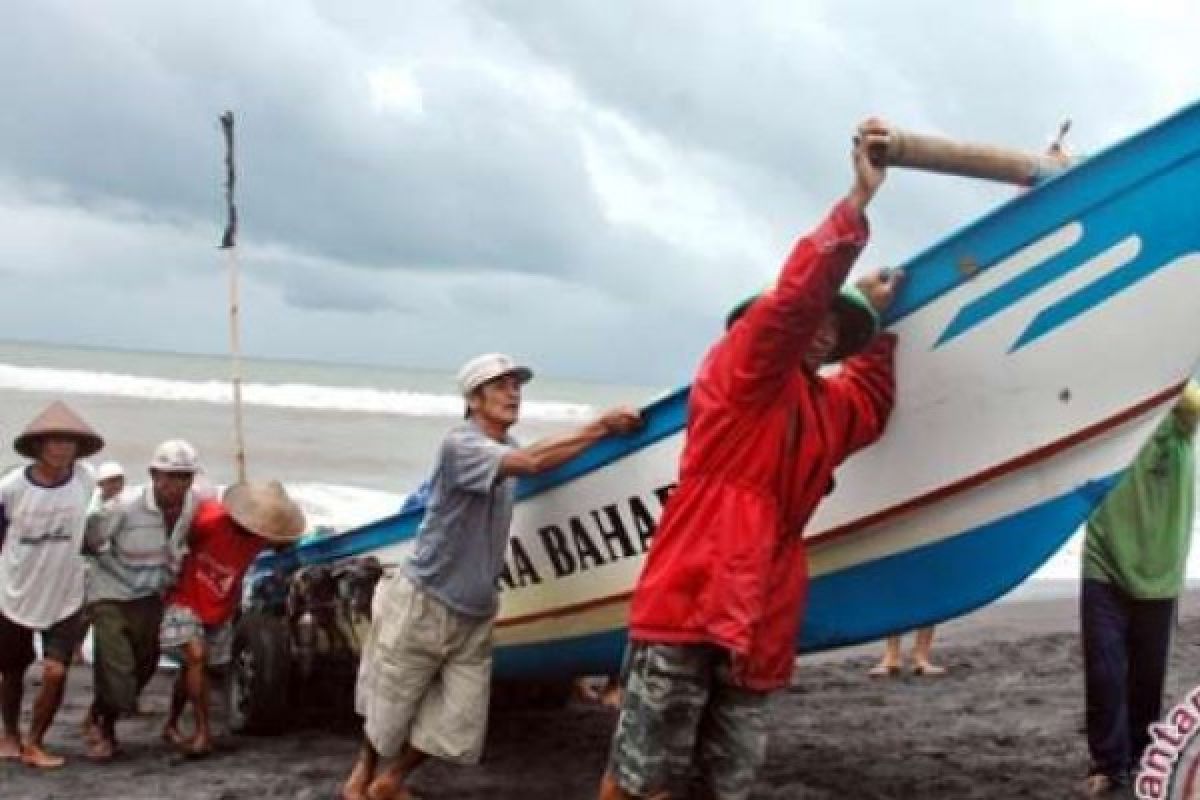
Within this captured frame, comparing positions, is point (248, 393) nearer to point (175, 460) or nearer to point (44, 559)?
point (175, 460)

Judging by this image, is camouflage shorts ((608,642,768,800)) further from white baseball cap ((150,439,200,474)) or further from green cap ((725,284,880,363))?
white baseball cap ((150,439,200,474))

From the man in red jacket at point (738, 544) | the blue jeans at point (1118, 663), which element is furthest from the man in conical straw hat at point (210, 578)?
the blue jeans at point (1118, 663)

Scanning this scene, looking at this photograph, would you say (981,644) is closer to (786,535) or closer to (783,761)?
(783,761)

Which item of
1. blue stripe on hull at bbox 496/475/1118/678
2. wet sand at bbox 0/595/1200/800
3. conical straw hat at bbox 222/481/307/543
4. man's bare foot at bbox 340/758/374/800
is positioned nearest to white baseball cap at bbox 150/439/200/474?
conical straw hat at bbox 222/481/307/543

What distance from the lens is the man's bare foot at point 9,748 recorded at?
231 inches

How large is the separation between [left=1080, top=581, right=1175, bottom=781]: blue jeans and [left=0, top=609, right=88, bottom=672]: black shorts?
403 centimetres

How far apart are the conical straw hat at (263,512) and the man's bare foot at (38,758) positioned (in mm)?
1215

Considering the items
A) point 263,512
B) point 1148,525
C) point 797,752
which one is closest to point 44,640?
point 263,512

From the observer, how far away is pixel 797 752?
5.98 meters

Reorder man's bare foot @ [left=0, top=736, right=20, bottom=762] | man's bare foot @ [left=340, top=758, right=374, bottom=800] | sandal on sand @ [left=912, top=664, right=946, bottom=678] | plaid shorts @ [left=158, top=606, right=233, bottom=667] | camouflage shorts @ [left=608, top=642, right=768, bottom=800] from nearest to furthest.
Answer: camouflage shorts @ [left=608, top=642, right=768, bottom=800]
man's bare foot @ [left=340, top=758, right=374, bottom=800]
man's bare foot @ [left=0, top=736, right=20, bottom=762]
plaid shorts @ [left=158, top=606, right=233, bottom=667]
sandal on sand @ [left=912, top=664, right=946, bottom=678]

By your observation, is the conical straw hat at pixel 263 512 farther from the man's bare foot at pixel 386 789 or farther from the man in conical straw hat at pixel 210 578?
the man's bare foot at pixel 386 789

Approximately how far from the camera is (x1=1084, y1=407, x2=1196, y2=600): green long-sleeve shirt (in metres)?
4.91

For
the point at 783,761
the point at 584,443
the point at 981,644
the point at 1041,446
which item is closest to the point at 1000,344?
the point at 1041,446

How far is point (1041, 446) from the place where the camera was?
4.15 m
